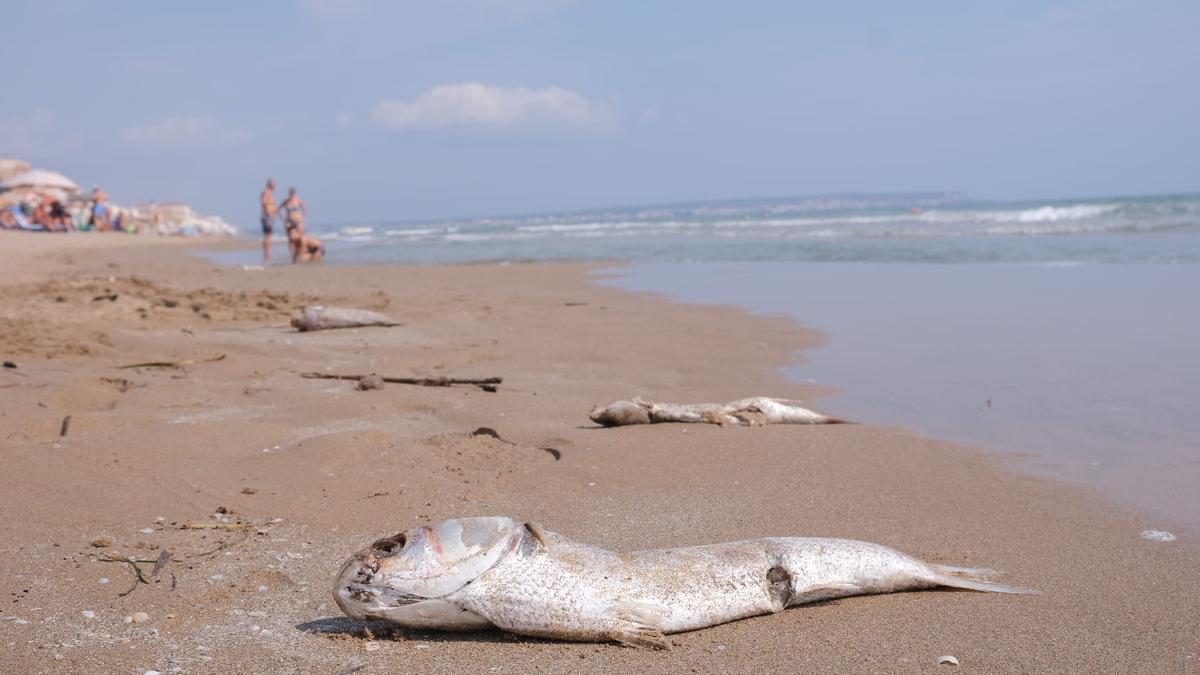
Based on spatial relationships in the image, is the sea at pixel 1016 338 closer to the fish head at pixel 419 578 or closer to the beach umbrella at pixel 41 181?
the fish head at pixel 419 578

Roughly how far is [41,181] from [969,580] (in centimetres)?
4171

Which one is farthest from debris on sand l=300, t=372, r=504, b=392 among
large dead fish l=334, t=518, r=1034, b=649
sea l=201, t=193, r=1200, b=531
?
large dead fish l=334, t=518, r=1034, b=649

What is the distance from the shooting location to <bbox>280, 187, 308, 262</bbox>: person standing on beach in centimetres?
2256

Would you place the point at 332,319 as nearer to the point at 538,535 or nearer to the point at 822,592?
the point at 538,535

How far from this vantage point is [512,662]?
2.88 m

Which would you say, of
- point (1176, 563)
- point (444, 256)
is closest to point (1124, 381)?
point (1176, 563)

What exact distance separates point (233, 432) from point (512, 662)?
10.3 feet

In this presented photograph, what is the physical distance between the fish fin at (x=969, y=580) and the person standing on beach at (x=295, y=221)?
20.8 metres

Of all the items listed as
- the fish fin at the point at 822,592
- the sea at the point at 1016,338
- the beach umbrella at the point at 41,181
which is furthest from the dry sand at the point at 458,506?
the beach umbrella at the point at 41,181

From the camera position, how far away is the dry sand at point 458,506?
299 cm

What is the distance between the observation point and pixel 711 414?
20.0ft

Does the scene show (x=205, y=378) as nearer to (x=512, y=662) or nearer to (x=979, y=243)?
(x=512, y=662)

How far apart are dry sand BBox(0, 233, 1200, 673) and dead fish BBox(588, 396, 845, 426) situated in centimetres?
14

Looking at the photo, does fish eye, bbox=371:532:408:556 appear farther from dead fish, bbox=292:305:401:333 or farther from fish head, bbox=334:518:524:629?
dead fish, bbox=292:305:401:333
